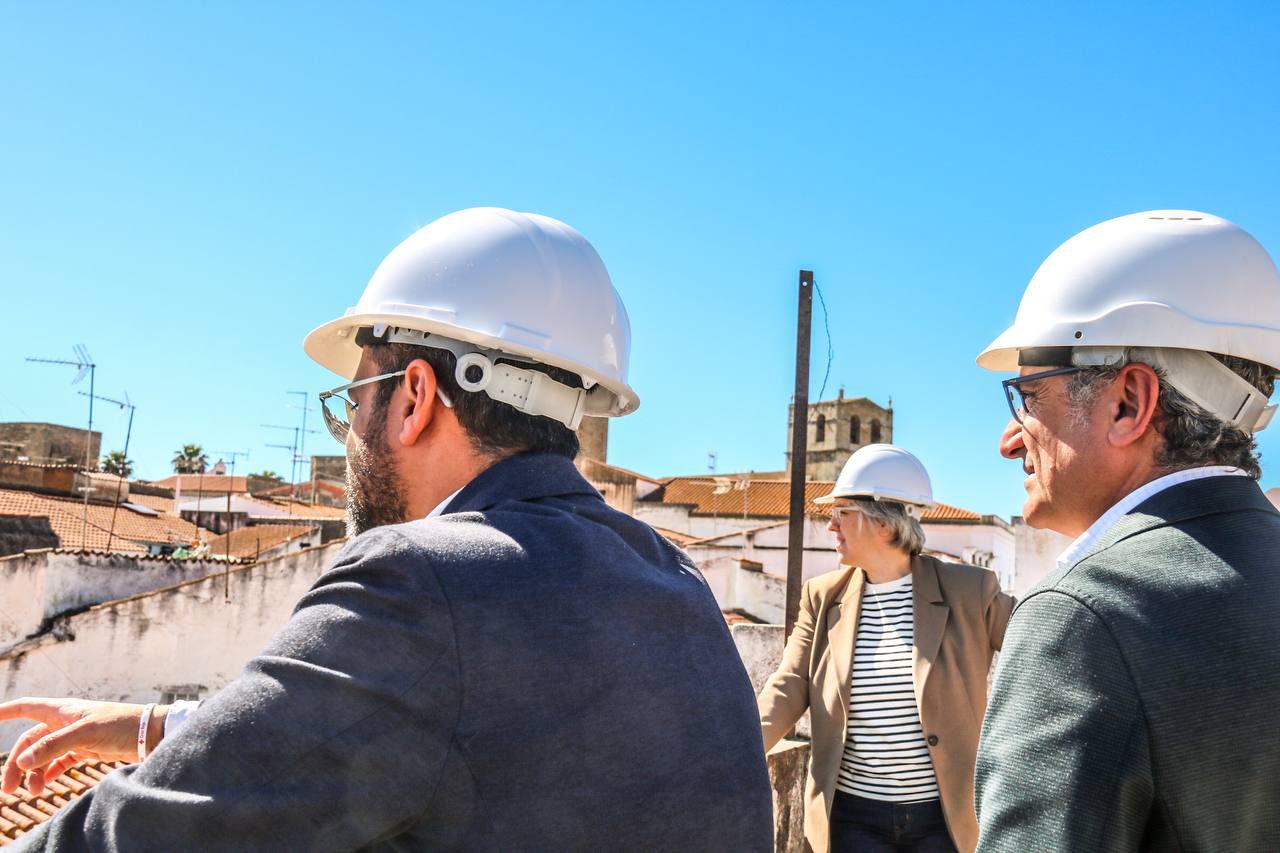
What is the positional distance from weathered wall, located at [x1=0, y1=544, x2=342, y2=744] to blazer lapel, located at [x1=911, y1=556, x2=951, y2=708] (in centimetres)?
1280

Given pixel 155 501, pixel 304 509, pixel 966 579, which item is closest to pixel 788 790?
pixel 966 579

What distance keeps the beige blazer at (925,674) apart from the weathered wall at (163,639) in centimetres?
1250

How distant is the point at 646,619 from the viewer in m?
1.48

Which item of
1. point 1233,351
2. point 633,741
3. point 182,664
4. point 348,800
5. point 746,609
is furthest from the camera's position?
point 746,609

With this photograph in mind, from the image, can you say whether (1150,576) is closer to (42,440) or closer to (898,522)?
(898,522)

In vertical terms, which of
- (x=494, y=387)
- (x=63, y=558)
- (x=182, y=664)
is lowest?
(x=182, y=664)

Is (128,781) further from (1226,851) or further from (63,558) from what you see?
(63,558)

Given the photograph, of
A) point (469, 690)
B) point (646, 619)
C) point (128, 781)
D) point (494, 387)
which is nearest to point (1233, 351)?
point (646, 619)

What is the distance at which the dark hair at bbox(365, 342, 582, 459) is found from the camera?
179 cm

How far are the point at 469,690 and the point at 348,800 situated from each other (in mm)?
193

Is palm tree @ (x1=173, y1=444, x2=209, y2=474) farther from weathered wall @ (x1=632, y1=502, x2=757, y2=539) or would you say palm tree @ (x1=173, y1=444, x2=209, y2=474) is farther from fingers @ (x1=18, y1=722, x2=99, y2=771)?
fingers @ (x1=18, y1=722, x2=99, y2=771)

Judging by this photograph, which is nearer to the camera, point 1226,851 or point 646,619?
point 1226,851

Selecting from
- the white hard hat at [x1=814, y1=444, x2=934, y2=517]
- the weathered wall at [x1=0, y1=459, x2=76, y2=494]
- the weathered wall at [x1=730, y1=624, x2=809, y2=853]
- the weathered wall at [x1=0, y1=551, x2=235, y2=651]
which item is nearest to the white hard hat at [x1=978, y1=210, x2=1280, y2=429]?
the white hard hat at [x1=814, y1=444, x2=934, y2=517]

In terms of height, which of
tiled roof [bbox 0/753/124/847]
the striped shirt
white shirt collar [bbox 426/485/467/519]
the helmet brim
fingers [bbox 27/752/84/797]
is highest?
the helmet brim
